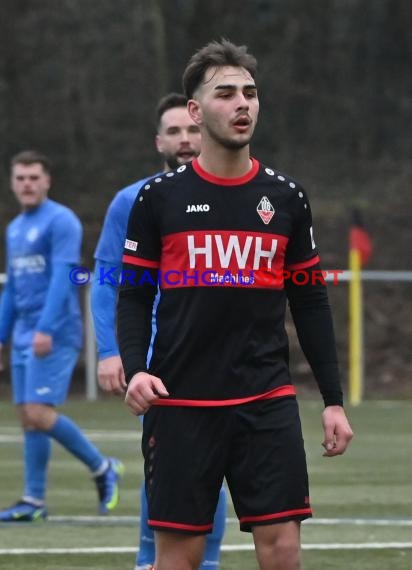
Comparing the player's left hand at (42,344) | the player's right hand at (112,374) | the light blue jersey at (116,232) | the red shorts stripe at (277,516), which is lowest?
the red shorts stripe at (277,516)

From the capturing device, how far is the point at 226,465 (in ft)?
17.5

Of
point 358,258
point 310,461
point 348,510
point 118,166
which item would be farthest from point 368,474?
point 118,166

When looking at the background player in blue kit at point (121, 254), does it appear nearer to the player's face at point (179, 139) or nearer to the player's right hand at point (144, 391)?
the player's face at point (179, 139)

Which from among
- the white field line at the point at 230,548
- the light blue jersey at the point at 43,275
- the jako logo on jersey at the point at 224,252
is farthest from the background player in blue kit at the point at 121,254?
the light blue jersey at the point at 43,275

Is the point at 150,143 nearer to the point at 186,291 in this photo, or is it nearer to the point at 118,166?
the point at 118,166

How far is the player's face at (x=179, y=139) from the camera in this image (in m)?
7.10

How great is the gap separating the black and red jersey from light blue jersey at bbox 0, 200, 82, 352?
450 centimetres

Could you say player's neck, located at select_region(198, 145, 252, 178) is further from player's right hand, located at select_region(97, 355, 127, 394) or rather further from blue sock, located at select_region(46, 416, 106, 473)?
blue sock, located at select_region(46, 416, 106, 473)

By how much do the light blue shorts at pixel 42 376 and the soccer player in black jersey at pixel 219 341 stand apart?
4720mm

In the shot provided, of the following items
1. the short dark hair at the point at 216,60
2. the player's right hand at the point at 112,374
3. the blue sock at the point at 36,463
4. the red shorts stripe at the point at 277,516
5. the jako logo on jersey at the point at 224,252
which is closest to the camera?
the red shorts stripe at the point at 277,516

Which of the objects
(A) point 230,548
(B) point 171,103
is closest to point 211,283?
(B) point 171,103

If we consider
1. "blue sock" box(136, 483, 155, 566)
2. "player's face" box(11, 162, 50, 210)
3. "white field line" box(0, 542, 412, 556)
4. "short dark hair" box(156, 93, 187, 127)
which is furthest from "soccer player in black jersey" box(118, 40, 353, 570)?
"player's face" box(11, 162, 50, 210)

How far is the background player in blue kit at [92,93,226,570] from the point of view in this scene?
21.7 feet

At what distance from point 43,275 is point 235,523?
2.04m
